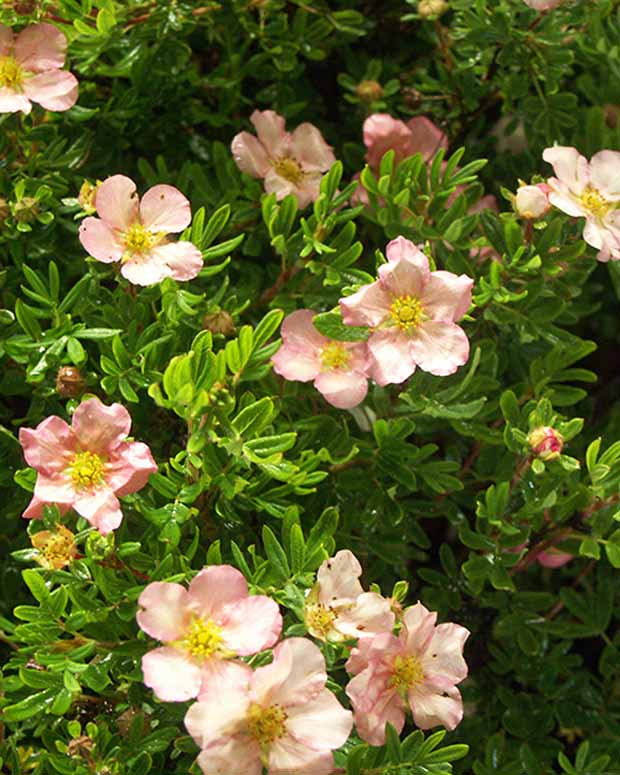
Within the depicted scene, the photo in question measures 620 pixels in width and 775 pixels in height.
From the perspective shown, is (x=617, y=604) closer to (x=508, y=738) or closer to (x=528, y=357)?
(x=508, y=738)

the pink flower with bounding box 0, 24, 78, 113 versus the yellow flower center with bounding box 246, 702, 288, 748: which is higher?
the pink flower with bounding box 0, 24, 78, 113

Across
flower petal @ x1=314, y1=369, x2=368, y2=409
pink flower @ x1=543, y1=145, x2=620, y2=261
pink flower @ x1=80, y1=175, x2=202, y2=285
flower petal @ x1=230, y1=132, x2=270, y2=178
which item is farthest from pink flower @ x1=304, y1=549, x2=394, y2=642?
flower petal @ x1=230, y1=132, x2=270, y2=178

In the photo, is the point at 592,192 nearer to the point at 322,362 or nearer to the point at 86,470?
the point at 322,362

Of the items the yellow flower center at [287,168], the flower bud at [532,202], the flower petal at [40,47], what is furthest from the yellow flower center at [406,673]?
the flower petal at [40,47]

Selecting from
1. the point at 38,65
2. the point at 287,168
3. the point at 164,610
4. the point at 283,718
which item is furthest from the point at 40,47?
the point at 283,718

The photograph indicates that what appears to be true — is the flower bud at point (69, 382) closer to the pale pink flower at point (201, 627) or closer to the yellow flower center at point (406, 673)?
the pale pink flower at point (201, 627)

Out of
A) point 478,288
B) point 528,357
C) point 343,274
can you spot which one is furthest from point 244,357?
point 528,357

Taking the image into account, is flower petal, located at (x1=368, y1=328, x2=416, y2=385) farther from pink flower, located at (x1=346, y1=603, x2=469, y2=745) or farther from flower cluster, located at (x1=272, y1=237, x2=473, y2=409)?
pink flower, located at (x1=346, y1=603, x2=469, y2=745)
